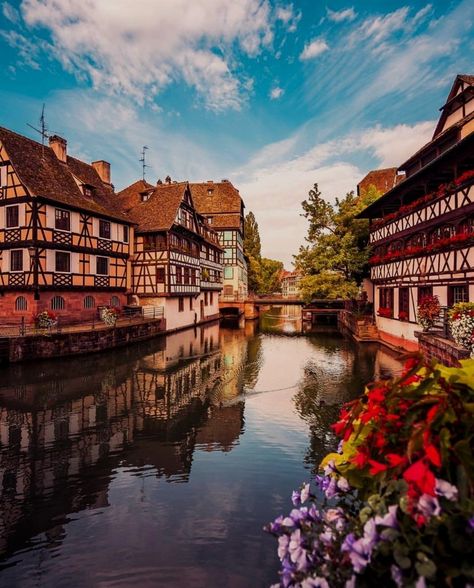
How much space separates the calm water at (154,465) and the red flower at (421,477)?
4.93m

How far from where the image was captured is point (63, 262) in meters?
26.5

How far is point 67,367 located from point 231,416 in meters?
11.2

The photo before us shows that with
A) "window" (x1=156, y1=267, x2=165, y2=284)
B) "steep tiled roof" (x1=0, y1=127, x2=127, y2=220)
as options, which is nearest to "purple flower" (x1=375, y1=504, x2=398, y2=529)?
"steep tiled roof" (x1=0, y1=127, x2=127, y2=220)

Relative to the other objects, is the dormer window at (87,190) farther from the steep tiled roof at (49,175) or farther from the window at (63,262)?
the window at (63,262)

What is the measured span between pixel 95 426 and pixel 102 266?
68.0 feet

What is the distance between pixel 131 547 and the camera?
6.04m

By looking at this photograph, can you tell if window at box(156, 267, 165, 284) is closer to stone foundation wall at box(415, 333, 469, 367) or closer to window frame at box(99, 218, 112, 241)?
window frame at box(99, 218, 112, 241)

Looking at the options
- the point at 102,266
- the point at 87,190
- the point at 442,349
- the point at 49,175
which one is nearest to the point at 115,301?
the point at 102,266

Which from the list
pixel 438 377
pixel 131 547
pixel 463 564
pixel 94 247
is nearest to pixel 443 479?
pixel 463 564

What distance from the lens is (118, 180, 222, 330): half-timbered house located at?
33.9 meters

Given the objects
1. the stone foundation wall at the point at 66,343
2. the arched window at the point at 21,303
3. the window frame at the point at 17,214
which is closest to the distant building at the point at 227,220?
the stone foundation wall at the point at 66,343

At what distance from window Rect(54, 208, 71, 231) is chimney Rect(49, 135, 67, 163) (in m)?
7.94

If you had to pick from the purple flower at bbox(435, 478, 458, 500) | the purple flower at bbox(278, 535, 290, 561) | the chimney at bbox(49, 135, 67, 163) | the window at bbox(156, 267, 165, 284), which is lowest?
the purple flower at bbox(278, 535, 290, 561)

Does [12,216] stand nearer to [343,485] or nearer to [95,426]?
[95,426]
